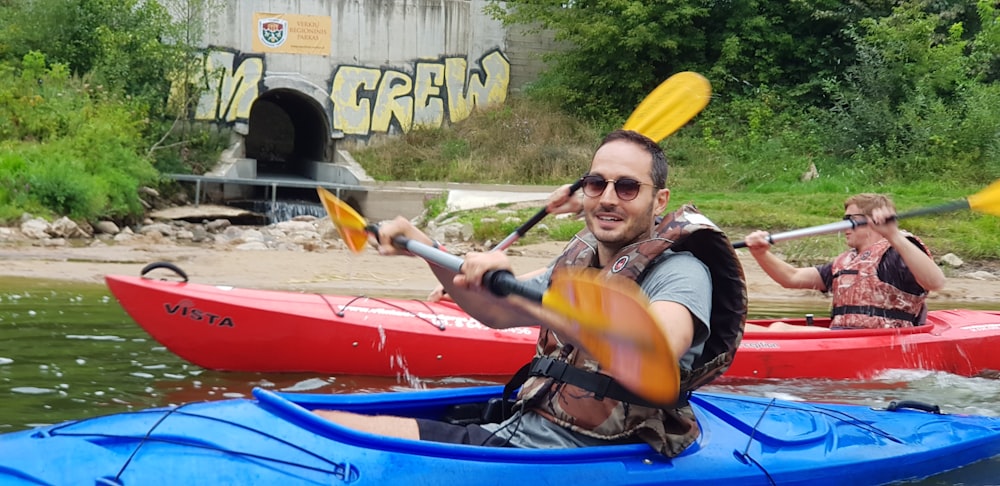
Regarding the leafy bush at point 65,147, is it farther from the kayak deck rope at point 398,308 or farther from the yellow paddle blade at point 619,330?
the yellow paddle blade at point 619,330

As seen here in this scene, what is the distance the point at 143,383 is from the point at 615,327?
12.5 ft

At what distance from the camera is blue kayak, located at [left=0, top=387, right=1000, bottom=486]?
8.01 ft

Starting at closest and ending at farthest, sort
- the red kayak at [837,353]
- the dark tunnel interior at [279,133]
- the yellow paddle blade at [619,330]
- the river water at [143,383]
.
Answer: the yellow paddle blade at [619,330]
the river water at [143,383]
the red kayak at [837,353]
the dark tunnel interior at [279,133]

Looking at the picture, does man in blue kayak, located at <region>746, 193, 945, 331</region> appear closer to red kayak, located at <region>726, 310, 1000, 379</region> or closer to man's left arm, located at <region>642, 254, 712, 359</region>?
red kayak, located at <region>726, 310, 1000, 379</region>

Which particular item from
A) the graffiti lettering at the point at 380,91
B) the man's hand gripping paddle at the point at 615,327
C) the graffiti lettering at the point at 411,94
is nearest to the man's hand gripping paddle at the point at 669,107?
the man's hand gripping paddle at the point at 615,327

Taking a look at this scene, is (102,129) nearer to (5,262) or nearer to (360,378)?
(5,262)

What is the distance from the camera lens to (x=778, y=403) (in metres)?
3.72

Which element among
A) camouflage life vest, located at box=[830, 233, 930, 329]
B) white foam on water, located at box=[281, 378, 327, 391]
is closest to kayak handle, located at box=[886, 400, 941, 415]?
camouflage life vest, located at box=[830, 233, 930, 329]

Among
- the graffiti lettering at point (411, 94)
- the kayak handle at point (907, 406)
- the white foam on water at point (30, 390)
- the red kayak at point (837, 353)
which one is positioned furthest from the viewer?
the graffiti lettering at point (411, 94)

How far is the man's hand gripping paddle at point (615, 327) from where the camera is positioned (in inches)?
81.1

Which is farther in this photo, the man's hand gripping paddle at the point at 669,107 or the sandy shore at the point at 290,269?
the sandy shore at the point at 290,269

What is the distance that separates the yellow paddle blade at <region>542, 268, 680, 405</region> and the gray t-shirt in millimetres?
384

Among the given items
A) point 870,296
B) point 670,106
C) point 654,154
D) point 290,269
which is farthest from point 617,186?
point 290,269

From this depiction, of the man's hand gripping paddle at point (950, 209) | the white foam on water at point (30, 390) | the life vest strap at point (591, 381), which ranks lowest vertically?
the white foam on water at point (30, 390)
